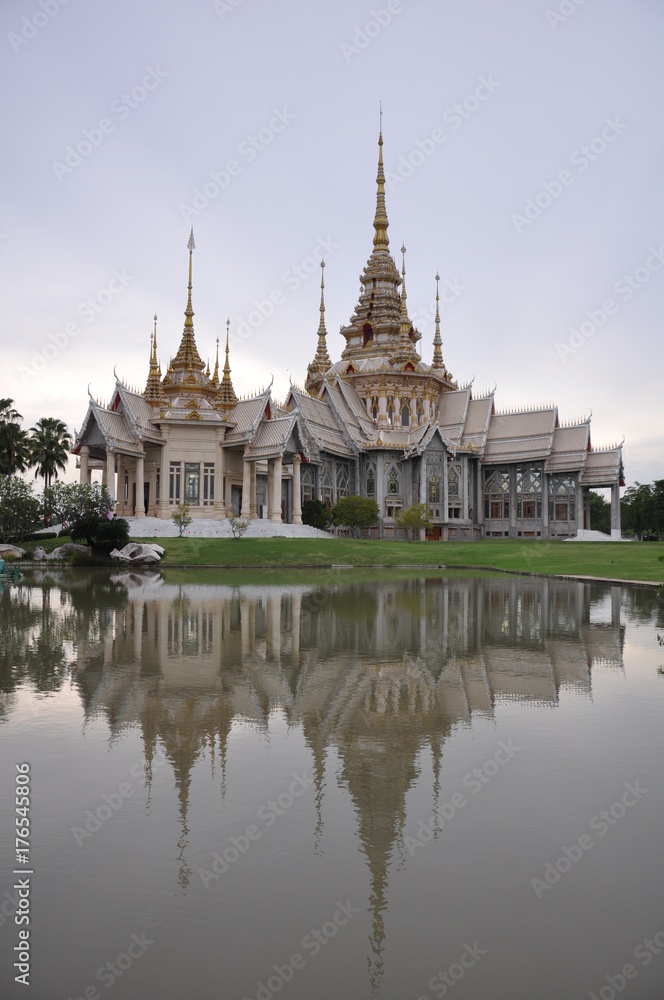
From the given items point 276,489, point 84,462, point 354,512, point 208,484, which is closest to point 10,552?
point 84,462

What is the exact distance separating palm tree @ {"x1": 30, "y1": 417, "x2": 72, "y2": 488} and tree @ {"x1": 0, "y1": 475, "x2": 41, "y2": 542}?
17.5 meters

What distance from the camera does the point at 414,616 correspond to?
16.9 m

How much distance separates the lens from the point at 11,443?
55000mm

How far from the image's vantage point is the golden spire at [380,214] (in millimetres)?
79375

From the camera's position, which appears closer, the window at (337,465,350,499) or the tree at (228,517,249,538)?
the tree at (228,517,249,538)

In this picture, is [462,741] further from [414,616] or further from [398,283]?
[398,283]

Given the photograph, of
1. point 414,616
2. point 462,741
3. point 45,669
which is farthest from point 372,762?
point 414,616

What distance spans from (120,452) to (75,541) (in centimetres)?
1219
